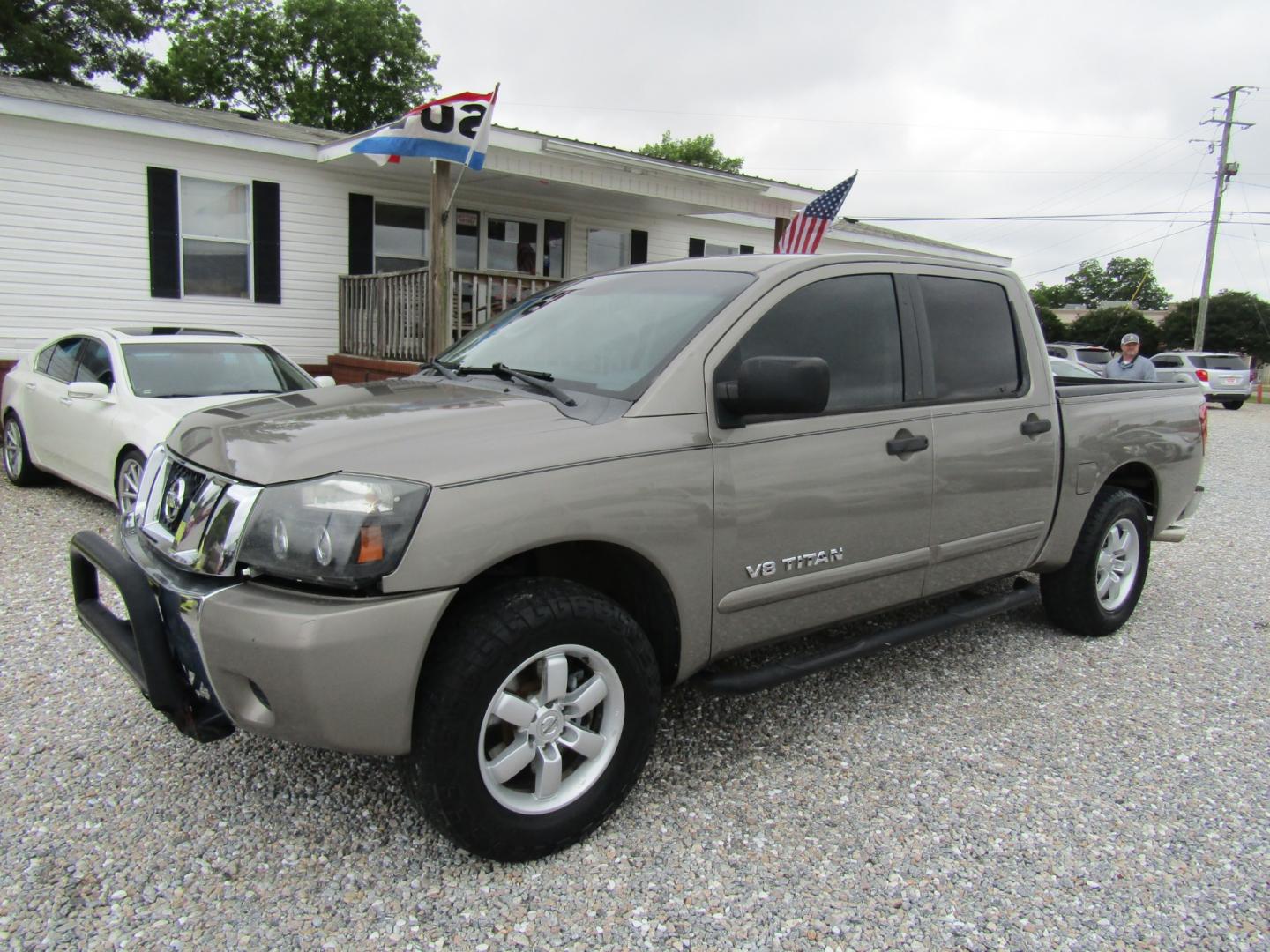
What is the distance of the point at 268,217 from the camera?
38.4ft

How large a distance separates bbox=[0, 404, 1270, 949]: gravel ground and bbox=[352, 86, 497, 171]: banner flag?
20.3ft

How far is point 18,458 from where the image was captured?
7.66 metres

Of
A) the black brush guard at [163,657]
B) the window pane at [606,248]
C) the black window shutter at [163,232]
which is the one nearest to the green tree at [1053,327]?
the window pane at [606,248]

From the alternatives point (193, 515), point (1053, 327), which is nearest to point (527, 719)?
point (193, 515)

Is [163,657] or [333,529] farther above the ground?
[333,529]

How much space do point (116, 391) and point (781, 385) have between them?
562 centimetres

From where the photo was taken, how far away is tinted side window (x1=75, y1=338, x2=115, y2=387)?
6688 mm

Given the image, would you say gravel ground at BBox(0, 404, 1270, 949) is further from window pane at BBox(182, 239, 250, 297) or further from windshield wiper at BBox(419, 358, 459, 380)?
window pane at BBox(182, 239, 250, 297)

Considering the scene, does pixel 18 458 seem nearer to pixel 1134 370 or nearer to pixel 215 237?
pixel 215 237

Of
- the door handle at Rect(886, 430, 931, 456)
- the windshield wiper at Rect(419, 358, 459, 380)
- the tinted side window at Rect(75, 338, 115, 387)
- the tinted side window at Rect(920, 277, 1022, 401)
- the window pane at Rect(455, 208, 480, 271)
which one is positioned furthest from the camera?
the window pane at Rect(455, 208, 480, 271)

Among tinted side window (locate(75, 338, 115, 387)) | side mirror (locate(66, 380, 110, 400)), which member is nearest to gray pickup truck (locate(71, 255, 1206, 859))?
side mirror (locate(66, 380, 110, 400))

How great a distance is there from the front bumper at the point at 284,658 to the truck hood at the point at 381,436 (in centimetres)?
33

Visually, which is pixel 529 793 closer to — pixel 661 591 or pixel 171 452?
pixel 661 591

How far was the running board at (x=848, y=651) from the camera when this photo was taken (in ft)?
9.77
